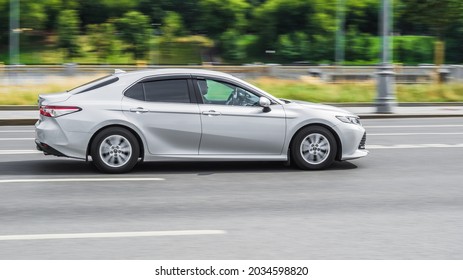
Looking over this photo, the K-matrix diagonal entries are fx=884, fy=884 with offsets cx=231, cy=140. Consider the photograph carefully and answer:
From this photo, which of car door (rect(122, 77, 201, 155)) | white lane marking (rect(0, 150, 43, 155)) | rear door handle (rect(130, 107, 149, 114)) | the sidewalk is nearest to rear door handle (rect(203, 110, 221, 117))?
car door (rect(122, 77, 201, 155))

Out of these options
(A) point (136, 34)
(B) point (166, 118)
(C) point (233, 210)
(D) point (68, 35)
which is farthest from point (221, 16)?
(C) point (233, 210)

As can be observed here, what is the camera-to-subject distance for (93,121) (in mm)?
11125

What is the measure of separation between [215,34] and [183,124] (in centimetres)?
9359

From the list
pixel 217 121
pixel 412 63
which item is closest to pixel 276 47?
pixel 412 63

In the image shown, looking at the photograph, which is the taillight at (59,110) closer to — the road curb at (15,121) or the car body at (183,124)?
the car body at (183,124)

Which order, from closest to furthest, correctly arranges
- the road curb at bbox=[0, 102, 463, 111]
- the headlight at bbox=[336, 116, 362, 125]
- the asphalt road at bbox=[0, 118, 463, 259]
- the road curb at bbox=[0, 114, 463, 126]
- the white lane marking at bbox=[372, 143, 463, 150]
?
the asphalt road at bbox=[0, 118, 463, 259]
the headlight at bbox=[336, 116, 362, 125]
the white lane marking at bbox=[372, 143, 463, 150]
the road curb at bbox=[0, 114, 463, 126]
the road curb at bbox=[0, 102, 463, 111]

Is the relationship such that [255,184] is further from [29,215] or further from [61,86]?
[61,86]

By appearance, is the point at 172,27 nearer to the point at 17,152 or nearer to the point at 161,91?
the point at 17,152

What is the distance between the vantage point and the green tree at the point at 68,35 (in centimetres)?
9088

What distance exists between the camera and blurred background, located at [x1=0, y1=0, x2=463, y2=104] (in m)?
91.4

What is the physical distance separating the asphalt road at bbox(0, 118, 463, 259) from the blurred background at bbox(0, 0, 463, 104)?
7232 cm

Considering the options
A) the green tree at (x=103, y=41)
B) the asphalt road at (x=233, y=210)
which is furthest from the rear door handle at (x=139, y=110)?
the green tree at (x=103, y=41)

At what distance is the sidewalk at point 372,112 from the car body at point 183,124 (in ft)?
29.1

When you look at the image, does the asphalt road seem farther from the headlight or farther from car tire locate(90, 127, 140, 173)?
the headlight
